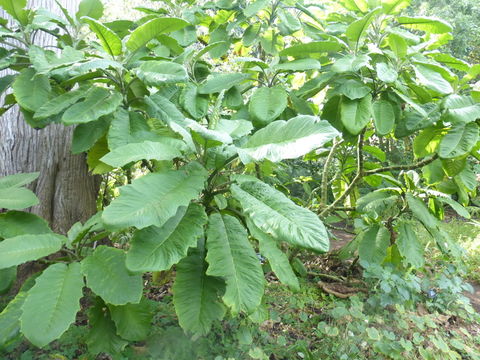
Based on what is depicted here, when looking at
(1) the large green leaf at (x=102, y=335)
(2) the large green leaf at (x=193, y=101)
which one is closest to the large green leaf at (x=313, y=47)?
(2) the large green leaf at (x=193, y=101)

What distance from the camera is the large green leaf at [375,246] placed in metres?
2.68

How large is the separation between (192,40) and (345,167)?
163cm

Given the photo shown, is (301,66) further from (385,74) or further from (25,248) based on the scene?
(25,248)

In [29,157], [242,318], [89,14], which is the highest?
[89,14]

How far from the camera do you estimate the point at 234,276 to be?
3.97 feet

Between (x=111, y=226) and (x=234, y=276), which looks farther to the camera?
(x=234, y=276)

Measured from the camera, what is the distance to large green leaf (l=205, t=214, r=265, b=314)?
116cm

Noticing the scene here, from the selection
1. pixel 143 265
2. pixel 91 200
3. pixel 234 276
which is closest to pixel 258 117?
pixel 234 276

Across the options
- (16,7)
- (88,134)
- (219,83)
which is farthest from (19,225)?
(219,83)

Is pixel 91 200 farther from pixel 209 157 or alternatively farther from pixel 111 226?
pixel 111 226

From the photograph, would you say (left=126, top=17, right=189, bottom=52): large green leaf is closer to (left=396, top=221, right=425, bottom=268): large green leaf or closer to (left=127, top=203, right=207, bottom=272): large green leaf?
(left=127, top=203, right=207, bottom=272): large green leaf

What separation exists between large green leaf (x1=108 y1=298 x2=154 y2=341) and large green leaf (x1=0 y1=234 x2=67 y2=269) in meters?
0.38

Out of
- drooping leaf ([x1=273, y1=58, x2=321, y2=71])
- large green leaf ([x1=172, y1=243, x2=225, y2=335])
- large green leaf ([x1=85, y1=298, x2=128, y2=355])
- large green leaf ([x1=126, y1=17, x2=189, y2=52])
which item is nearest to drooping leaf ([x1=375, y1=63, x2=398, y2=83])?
drooping leaf ([x1=273, y1=58, x2=321, y2=71])

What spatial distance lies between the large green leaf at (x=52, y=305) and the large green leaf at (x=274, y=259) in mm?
649
